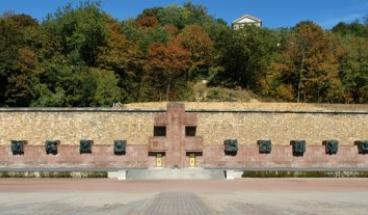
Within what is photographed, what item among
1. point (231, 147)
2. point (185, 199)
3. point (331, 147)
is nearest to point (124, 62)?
point (231, 147)

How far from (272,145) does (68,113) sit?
17315 mm

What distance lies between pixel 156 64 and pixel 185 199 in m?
54.1

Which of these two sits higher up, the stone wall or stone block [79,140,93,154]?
the stone wall

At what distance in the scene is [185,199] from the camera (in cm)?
2616

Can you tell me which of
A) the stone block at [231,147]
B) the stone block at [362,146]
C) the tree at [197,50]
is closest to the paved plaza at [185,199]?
the stone block at [231,147]

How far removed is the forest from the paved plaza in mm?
31320

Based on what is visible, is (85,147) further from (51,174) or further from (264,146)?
(264,146)

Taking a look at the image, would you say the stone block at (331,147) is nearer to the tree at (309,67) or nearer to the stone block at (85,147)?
the stone block at (85,147)

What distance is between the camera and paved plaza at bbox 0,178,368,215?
2183 centimetres

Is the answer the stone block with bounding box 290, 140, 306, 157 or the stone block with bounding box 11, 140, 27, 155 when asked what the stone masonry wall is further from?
the stone block with bounding box 11, 140, 27, 155

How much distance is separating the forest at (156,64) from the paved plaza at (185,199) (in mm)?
31320

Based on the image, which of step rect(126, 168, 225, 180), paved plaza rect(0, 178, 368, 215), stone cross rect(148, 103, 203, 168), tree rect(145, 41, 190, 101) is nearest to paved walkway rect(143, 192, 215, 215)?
paved plaza rect(0, 178, 368, 215)

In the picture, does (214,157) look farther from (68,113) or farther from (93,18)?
(93,18)

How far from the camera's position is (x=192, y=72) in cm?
8512
